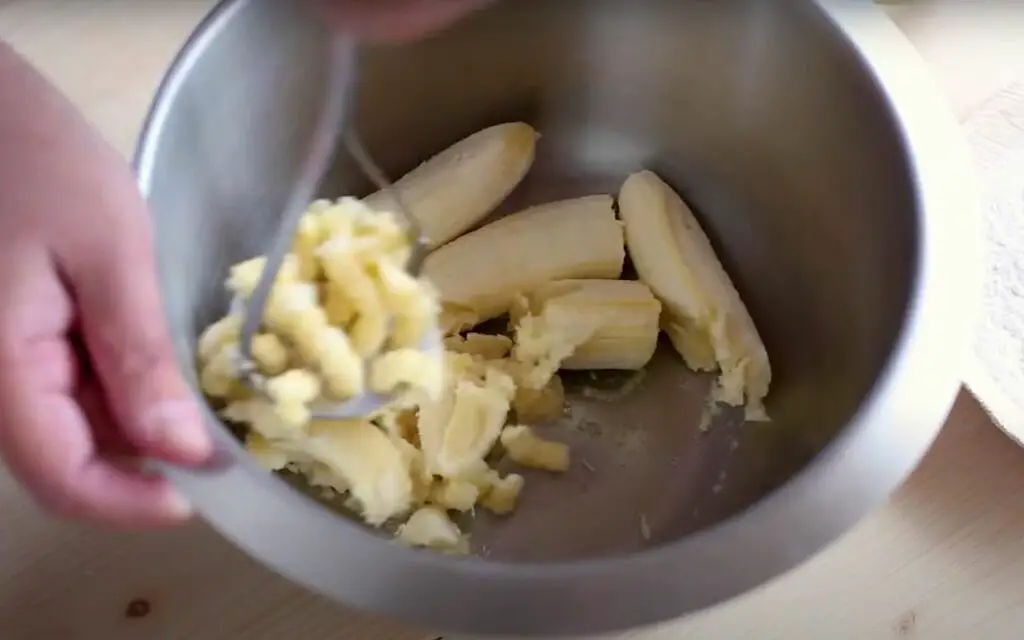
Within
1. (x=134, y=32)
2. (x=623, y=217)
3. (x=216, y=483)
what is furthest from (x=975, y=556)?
(x=134, y=32)

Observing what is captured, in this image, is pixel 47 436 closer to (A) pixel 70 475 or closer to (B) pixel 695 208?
(A) pixel 70 475

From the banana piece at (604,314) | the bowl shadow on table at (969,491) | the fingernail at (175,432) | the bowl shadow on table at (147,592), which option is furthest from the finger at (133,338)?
the bowl shadow on table at (969,491)

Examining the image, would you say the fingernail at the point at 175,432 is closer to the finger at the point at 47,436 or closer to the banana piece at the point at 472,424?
the finger at the point at 47,436

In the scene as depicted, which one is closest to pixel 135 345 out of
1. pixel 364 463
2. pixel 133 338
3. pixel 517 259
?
pixel 133 338

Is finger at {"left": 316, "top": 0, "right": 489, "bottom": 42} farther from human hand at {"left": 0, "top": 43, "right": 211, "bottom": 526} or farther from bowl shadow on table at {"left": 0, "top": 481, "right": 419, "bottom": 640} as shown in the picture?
bowl shadow on table at {"left": 0, "top": 481, "right": 419, "bottom": 640}

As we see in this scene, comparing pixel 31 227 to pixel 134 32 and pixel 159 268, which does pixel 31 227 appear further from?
pixel 134 32
